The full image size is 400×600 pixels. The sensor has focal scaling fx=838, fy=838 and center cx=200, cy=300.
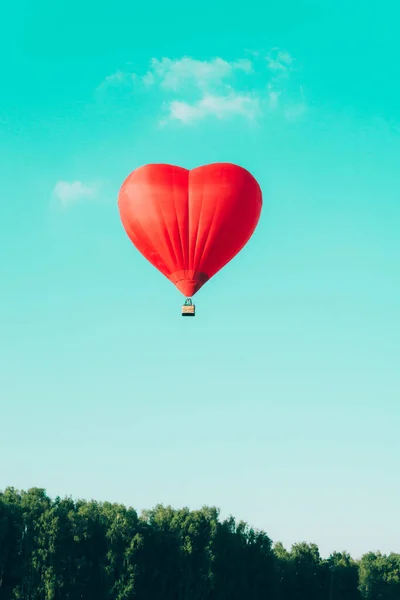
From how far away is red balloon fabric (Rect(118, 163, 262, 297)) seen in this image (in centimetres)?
3131

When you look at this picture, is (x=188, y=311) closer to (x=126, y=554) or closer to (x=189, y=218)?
(x=189, y=218)

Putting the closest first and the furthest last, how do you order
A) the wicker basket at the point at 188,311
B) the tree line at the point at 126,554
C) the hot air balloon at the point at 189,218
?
1. the wicker basket at the point at 188,311
2. the hot air balloon at the point at 189,218
3. the tree line at the point at 126,554

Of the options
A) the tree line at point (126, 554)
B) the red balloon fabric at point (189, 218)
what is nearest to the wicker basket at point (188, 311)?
the red balloon fabric at point (189, 218)

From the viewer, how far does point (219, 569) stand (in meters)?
56.8

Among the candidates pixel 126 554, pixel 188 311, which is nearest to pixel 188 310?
pixel 188 311

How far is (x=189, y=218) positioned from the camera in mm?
31469

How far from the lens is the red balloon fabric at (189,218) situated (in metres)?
31.3

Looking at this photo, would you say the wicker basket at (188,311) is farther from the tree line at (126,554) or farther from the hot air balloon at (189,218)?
the tree line at (126,554)

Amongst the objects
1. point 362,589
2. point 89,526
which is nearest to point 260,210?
point 89,526

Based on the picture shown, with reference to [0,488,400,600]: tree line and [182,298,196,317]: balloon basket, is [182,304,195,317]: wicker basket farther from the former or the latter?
[0,488,400,600]: tree line

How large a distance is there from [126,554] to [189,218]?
2772 cm

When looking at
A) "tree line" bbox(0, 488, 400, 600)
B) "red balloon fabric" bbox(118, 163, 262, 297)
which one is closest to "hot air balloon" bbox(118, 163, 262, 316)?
"red balloon fabric" bbox(118, 163, 262, 297)

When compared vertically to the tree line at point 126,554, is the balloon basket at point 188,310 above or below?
above

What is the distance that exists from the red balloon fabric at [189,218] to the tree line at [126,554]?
23.9 metres
